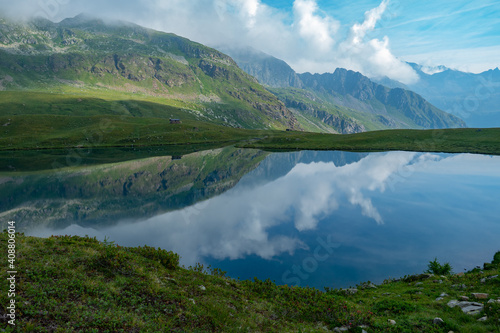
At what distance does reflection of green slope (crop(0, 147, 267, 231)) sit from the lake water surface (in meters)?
0.23

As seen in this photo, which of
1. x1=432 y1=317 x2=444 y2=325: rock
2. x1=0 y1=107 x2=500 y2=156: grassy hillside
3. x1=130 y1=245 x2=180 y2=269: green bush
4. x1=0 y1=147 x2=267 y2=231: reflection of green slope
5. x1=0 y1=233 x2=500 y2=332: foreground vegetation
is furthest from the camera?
x1=0 y1=107 x2=500 y2=156: grassy hillside

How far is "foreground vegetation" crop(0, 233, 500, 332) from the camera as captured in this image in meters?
9.92

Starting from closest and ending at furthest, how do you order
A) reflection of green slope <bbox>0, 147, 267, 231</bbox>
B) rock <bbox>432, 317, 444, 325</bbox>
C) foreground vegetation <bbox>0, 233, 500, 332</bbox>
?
foreground vegetation <bbox>0, 233, 500, 332</bbox> → rock <bbox>432, 317, 444, 325</bbox> → reflection of green slope <bbox>0, 147, 267, 231</bbox>

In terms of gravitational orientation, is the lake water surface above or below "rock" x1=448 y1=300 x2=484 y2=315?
above

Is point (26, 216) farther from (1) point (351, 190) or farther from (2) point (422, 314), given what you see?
(1) point (351, 190)

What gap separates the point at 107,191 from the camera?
52625 mm

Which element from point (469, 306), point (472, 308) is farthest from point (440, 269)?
point (472, 308)

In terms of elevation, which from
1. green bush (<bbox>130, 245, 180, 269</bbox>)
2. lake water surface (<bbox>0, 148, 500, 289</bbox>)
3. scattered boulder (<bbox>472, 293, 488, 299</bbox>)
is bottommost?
scattered boulder (<bbox>472, 293, 488, 299</bbox>)

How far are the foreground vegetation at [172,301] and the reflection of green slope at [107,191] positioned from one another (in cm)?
2512

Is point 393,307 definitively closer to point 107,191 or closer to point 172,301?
point 172,301

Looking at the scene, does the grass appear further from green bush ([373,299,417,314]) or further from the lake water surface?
green bush ([373,299,417,314])

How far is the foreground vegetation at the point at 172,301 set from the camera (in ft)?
32.6

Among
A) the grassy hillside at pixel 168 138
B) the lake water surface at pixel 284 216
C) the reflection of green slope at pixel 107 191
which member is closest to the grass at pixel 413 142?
the grassy hillside at pixel 168 138

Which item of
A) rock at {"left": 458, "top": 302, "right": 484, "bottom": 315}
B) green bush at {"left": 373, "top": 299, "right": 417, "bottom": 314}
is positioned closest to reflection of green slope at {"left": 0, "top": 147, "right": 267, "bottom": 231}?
green bush at {"left": 373, "top": 299, "right": 417, "bottom": 314}
